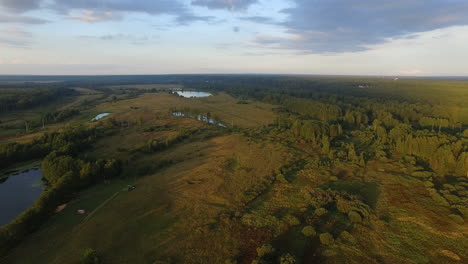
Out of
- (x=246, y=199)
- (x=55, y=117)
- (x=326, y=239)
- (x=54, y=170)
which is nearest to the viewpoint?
(x=326, y=239)

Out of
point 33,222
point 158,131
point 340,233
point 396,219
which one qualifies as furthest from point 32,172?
point 396,219

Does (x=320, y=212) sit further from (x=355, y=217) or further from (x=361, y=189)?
(x=361, y=189)

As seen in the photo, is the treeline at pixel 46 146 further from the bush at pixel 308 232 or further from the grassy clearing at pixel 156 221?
the bush at pixel 308 232

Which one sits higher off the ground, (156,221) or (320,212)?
(320,212)

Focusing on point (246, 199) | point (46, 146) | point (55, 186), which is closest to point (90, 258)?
point (55, 186)

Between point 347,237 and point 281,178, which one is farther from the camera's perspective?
point 281,178

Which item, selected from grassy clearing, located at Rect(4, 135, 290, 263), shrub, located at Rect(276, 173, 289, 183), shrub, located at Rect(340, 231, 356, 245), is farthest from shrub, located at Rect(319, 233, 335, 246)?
shrub, located at Rect(276, 173, 289, 183)

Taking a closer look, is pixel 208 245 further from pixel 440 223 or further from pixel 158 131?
pixel 158 131

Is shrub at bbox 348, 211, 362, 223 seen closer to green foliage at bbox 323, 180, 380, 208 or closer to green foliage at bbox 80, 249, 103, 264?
green foliage at bbox 323, 180, 380, 208

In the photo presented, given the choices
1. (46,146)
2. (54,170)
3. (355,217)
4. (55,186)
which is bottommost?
(355,217)
